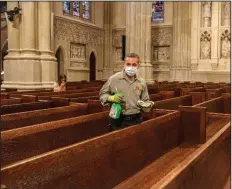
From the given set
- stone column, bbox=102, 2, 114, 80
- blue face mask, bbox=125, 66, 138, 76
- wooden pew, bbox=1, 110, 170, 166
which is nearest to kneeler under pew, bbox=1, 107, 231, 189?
blue face mask, bbox=125, 66, 138, 76

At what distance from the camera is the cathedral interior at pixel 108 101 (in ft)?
7.14

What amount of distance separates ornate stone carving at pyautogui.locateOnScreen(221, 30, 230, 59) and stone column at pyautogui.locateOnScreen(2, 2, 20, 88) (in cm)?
1022

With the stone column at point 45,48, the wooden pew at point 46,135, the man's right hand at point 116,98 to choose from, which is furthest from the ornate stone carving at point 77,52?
the man's right hand at point 116,98

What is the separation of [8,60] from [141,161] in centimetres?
612

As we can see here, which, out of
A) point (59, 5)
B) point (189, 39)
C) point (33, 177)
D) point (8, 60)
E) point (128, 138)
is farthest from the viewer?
point (189, 39)

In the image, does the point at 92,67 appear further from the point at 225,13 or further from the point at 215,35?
the point at 225,13

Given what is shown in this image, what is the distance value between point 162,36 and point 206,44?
2.32 m

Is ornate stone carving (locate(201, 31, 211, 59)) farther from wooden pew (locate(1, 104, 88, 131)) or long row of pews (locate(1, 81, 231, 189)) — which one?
wooden pew (locate(1, 104, 88, 131))

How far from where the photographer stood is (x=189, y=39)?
1603cm

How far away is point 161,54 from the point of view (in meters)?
16.9

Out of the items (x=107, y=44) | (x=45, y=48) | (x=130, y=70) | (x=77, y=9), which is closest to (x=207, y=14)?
(x=107, y=44)

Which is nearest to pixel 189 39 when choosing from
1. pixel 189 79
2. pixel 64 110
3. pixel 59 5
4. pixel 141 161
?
pixel 189 79

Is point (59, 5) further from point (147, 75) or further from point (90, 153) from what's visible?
point (90, 153)

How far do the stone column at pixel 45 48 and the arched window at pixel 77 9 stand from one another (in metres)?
6.13
